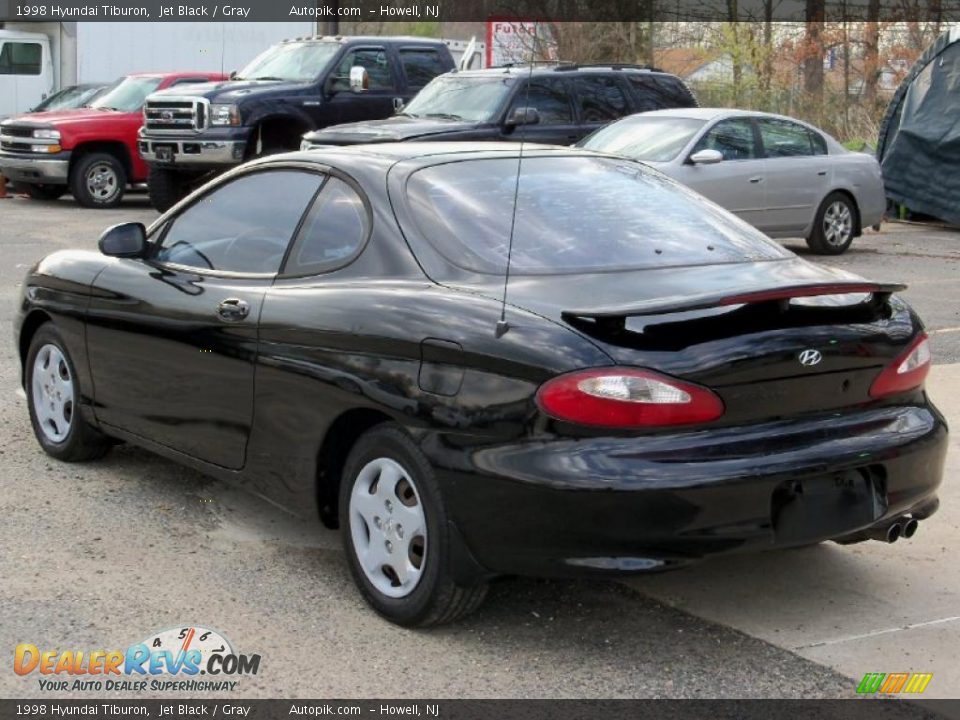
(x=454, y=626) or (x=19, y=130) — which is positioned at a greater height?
(x=19, y=130)

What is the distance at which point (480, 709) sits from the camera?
13.2ft

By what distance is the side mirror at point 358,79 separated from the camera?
1786 cm

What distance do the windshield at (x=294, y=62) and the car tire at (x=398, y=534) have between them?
14361mm

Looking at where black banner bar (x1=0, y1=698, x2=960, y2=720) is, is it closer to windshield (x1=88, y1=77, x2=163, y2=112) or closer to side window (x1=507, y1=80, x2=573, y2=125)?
side window (x1=507, y1=80, x2=573, y2=125)

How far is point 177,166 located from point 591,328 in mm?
14916

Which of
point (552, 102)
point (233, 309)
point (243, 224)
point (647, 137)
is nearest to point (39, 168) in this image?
point (552, 102)

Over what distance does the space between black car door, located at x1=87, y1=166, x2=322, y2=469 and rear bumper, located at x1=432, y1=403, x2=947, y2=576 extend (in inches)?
49.3

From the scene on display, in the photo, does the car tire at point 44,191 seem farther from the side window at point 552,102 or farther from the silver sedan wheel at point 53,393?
the silver sedan wheel at point 53,393

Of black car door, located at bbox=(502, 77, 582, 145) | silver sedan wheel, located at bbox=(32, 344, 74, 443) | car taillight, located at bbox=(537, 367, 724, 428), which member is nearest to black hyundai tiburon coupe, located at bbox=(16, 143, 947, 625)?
car taillight, located at bbox=(537, 367, 724, 428)

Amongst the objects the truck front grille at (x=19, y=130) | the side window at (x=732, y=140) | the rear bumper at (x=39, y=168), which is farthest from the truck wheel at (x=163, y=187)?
the side window at (x=732, y=140)

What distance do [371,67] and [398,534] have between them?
1504 cm

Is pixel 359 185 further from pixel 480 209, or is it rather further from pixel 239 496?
pixel 239 496

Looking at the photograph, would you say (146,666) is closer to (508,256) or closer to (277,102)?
(508,256)

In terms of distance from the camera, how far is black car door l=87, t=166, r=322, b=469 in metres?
5.30
